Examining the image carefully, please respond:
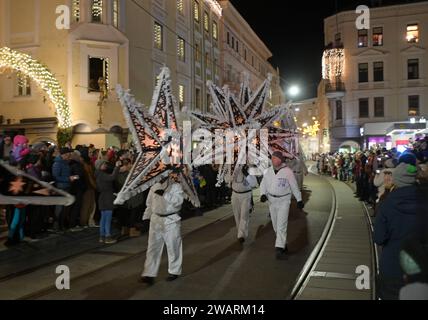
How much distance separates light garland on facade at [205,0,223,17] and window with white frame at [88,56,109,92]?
14.7m

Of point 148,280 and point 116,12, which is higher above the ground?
point 116,12

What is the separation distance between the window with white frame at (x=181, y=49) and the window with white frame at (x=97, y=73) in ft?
25.5

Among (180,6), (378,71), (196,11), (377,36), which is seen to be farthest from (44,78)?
(377,36)

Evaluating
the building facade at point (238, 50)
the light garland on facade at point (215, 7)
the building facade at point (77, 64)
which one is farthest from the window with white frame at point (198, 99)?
the building facade at point (77, 64)

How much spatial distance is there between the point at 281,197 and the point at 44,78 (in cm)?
1444

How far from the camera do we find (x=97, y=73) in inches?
805

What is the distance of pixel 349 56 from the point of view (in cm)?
4131

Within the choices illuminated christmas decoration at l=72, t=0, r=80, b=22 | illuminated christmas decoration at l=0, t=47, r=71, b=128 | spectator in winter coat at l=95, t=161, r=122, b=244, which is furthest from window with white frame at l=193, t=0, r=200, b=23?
spectator in winter coat at l=95, t=161, r=122, b=244

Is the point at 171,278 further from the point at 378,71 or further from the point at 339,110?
the point at 378,71

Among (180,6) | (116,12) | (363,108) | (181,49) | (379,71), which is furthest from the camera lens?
(363,108)

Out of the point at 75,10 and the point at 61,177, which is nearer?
the point at 61,177

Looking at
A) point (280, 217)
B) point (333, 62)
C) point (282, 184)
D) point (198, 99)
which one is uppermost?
point (333, 62)
